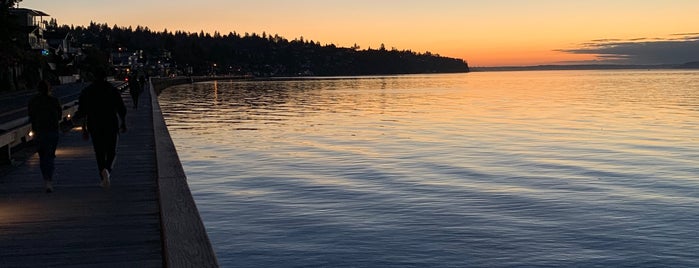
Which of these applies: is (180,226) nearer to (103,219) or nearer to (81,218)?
(103,219)

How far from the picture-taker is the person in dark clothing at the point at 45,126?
41.7 feet

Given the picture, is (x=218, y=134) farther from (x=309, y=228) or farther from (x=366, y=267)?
(x=366, y=267)

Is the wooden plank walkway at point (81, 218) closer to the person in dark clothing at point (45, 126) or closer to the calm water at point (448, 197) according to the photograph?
the person in dark clothing at point (45, 126)

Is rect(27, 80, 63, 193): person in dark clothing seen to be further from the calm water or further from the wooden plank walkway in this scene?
the calm water

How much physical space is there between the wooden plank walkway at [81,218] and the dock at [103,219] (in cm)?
1

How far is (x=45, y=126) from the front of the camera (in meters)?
12.8

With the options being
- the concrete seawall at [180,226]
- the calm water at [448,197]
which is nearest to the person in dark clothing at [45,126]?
the concrete seawall at [180,226]

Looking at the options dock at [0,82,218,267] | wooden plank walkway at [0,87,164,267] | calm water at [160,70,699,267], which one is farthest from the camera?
calm water at [160,70,699,267]

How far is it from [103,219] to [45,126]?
3.29 meters

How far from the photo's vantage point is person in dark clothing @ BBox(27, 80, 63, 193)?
41.7ft

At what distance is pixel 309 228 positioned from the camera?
15180 millimetres

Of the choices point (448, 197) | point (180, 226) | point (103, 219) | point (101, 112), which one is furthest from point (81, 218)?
point (448, 197)

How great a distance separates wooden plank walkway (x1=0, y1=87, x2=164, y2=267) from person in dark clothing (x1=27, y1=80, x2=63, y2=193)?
45 centimetres

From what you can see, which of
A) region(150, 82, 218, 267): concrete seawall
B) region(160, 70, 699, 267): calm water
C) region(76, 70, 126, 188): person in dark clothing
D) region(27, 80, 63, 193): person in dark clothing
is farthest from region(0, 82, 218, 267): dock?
→ region(160, 70, 699, 267): calm water
